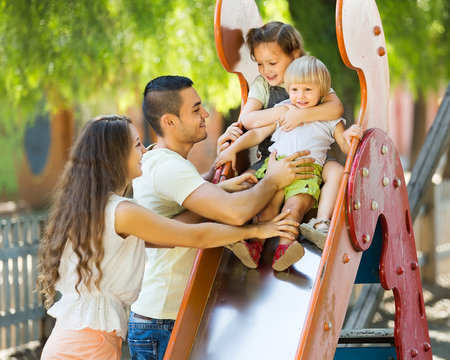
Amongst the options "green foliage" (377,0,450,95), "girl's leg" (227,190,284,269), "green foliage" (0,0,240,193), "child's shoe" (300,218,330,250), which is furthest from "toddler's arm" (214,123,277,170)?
"green foliage" (377,0,450,95)

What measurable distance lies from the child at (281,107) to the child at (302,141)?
0.13 feet

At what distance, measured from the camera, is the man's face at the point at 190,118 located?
9.53 feet

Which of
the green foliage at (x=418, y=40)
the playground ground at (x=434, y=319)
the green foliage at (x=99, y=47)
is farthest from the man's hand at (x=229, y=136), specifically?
the green foliage at (x=418, y=40)

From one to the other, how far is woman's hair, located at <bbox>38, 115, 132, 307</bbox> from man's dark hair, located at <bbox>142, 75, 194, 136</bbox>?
299 millimetres

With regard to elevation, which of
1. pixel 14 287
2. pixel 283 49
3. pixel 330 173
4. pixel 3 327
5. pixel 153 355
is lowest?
pixel 3 327

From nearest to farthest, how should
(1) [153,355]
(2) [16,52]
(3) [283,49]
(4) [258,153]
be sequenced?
(1) [153,355], (3) [283,49], (4) [258,153], (2) [16,52]

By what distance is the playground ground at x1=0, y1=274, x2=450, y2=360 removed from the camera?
5578 mm

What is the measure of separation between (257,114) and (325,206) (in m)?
0.64

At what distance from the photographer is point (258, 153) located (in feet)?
11.1

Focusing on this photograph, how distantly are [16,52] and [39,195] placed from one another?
8.72 metres

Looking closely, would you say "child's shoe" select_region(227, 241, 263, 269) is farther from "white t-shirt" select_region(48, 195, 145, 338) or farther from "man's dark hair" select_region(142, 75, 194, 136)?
"man's dark hair" select_region(142, 75, 194, 136)

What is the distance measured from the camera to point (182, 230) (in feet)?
8.38

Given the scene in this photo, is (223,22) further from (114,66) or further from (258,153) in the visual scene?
(114,66)

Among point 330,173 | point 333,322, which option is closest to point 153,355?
point 333,322
